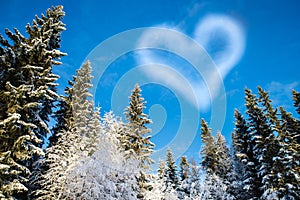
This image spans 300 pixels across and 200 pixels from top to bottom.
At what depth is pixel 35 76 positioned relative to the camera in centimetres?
1294

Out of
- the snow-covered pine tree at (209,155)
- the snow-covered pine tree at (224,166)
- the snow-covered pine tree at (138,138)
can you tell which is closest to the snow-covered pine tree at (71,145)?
the snow-covered pine tree at (138,138)

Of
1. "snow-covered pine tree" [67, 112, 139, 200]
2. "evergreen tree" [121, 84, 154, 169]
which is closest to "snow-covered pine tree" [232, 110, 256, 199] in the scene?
"evergreen tree" [121, 84, 154, 169]

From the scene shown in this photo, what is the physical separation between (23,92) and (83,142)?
5202mm

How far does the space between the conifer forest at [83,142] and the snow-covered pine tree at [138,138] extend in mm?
81

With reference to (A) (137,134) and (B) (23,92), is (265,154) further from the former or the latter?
(B) (23,92)

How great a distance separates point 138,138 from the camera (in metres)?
19.2

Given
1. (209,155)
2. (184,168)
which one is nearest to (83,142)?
(209,155)

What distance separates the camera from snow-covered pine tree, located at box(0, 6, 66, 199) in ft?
35.0

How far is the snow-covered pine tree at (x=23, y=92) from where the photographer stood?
10.7 meters

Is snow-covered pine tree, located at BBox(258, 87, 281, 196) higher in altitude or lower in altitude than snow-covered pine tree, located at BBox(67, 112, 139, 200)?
higher

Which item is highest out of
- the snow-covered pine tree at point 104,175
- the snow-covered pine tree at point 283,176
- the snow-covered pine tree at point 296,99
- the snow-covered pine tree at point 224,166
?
the snow-covered pine tree at point 296,99

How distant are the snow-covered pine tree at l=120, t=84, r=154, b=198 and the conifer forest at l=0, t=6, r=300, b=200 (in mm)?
81

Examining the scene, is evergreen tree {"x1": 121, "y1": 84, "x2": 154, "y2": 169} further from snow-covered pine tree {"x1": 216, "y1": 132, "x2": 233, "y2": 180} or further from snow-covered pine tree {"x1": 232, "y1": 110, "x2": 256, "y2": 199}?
snow-covered pine tree {"x1": 216, "y1": 132, "x2": 233, "y2": 180}

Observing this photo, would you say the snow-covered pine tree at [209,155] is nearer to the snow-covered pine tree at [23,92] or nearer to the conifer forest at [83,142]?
the conifer forest at [83,142]
